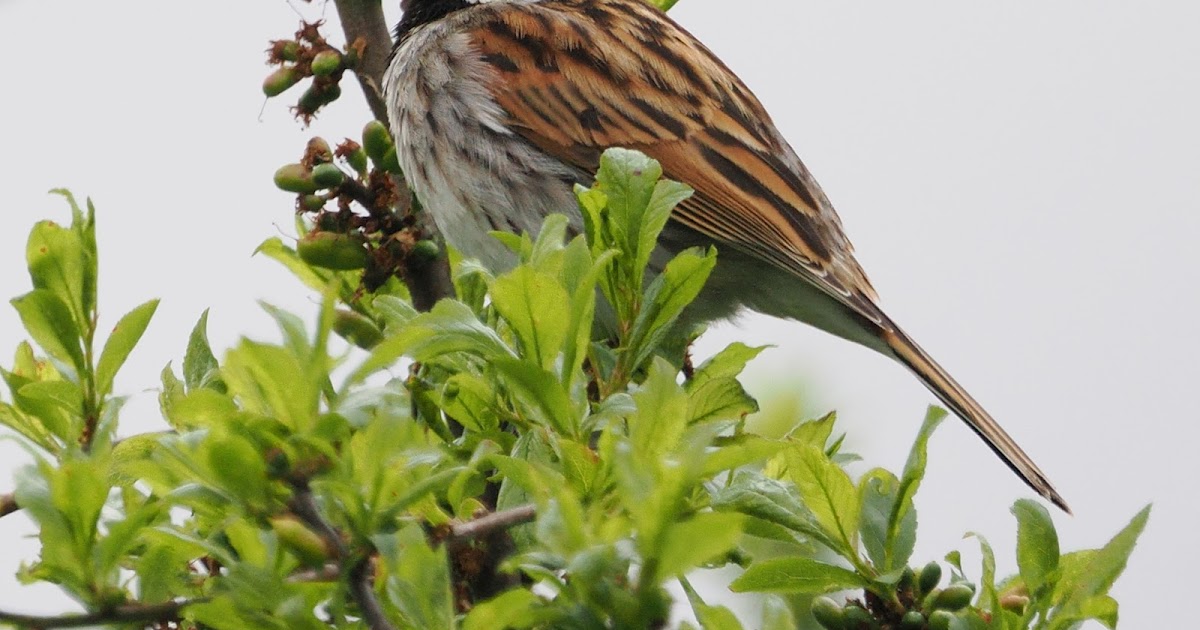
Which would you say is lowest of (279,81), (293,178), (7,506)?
(7,506)

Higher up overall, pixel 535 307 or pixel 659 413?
pixel 535 307

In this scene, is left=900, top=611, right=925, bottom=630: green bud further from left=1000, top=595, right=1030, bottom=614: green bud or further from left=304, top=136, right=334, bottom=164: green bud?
left=304, top=136, right=334, bottom=164: green bud

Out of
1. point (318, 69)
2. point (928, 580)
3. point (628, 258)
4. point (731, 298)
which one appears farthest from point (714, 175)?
point (928, 580)

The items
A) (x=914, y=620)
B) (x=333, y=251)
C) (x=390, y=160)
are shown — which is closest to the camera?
(x=914, y=620)

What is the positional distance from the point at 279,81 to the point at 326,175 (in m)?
0.25

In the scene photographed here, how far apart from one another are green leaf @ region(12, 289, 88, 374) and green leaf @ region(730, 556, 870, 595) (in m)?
0.86

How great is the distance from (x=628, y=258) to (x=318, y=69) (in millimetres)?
1042

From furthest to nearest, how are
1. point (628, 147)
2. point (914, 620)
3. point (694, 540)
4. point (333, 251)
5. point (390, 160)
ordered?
1. point (628, 147)
2. point (390, 160)
3. point (333, 251)
4. point (914, 620)
5. point (694, 540)

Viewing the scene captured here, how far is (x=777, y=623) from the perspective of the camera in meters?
1.37

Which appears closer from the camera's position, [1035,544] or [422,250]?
[1035,544]

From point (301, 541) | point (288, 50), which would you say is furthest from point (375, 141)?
point (301, 541)

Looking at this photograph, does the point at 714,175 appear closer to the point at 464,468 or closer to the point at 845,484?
the point at 845,484

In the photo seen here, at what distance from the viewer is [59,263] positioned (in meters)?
1.80

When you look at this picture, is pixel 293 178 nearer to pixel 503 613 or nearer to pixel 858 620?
pixel 858 620
